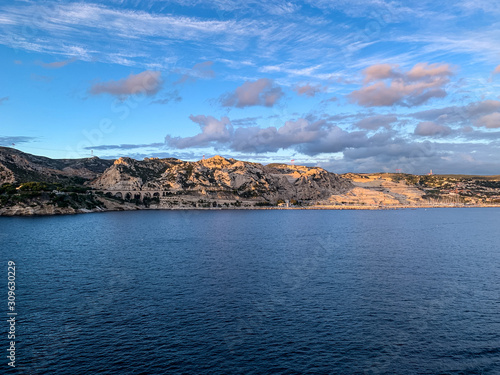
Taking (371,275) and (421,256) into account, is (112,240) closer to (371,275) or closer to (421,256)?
(371,275)

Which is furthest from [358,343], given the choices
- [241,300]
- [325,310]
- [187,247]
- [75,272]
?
[187,247]

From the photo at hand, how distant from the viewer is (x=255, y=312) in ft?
148

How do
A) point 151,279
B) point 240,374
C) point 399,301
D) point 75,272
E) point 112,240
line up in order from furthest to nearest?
point 112,240
point 75,272
point 151,279
point 399,301
point 240,374

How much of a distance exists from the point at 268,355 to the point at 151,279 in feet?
105

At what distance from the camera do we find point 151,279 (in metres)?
→ 60.7

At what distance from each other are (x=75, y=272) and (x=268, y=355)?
44.7 m

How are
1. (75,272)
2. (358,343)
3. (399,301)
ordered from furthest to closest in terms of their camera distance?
(75,272), (399,301), (358,343)

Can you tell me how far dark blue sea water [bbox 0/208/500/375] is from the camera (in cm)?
3316

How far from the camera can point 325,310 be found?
45.8 m

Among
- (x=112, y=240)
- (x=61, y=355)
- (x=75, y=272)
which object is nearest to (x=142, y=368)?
(x=61, y=355)

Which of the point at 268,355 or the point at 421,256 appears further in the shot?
the point at 421,256

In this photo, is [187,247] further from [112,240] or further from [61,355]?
[61,355]

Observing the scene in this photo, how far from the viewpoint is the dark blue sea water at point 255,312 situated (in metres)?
33.2

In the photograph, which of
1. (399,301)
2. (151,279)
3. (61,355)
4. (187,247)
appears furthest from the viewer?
(187,247)
